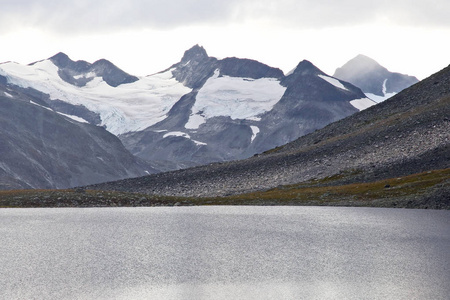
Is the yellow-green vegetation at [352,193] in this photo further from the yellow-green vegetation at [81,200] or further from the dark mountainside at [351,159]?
the yellow-green vegetation at [81,200]

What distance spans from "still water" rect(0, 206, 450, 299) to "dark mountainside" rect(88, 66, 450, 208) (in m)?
47.5

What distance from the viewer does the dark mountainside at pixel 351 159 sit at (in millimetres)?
124625

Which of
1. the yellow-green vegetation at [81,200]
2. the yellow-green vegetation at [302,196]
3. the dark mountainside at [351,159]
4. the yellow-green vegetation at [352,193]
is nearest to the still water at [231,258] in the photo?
the yellow-green vegetation at [352,193]

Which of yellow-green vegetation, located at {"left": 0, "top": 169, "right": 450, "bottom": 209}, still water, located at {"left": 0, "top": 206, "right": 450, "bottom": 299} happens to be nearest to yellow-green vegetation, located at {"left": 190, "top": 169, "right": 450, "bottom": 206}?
yellow-green vegetation, located at {"left": 0, "top": 169, "right": 450, "bottom": 209}

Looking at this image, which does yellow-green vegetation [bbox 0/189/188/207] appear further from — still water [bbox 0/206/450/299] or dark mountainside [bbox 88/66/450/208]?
still water [bbox 0/206/450/299]

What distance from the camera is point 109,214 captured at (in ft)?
295

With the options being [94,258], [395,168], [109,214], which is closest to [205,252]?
[94,258]

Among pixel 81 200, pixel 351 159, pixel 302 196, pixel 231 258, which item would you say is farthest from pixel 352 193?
pixel 231 258

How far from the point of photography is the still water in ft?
117

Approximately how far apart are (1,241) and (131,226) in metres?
16.0

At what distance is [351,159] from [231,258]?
315ft

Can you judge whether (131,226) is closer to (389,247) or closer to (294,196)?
(389,247)

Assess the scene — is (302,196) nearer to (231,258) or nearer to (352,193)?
(352,193)

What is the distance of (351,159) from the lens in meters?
139
